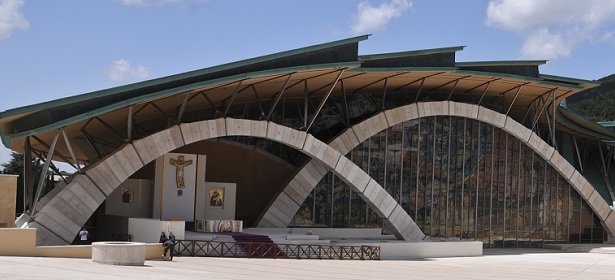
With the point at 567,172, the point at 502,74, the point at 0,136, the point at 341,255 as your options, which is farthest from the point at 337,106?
the point at 0,136

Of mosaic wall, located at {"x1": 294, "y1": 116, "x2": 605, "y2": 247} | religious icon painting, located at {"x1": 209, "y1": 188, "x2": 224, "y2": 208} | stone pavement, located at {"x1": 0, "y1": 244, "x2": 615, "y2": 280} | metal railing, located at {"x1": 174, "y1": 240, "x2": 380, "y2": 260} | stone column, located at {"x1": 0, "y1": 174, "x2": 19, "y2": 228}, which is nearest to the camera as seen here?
stone pavement, located at {"x1": 0, "y1": 244, "x2": 615, "y2": 280}

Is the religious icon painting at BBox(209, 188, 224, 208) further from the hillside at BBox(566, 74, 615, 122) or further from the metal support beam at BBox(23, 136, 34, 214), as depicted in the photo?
the hillside at BBox(566, 74, 615, 122)

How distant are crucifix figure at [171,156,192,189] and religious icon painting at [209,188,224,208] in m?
3.64

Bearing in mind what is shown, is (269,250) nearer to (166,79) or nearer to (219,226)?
(219,226)

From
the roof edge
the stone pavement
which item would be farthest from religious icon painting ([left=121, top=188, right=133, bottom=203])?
the stone pavement

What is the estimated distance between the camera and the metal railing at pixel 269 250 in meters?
39.3

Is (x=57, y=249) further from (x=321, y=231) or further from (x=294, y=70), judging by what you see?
(x=321, y=231)

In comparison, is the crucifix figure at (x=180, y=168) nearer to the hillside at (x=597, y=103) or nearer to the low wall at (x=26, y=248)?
the low wall at (x=26, y=248)

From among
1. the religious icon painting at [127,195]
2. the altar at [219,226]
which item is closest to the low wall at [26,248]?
the altar at [219,226]

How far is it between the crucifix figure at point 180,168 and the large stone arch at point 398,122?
5.97 meters

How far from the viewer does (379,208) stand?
166ft

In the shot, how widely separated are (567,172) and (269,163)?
74.6 ft

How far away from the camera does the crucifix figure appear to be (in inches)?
1850

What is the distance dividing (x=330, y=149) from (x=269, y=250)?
32.3ft
